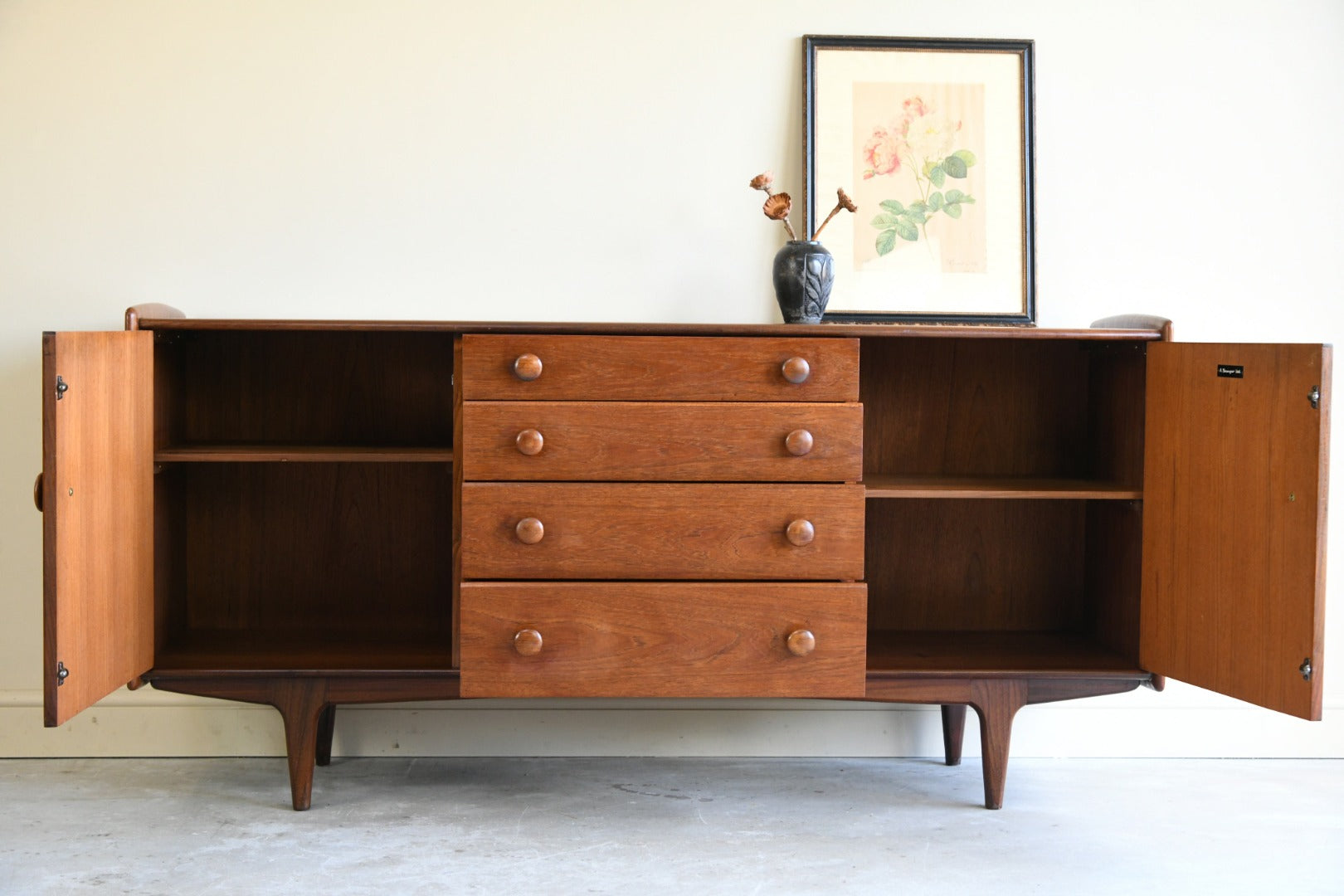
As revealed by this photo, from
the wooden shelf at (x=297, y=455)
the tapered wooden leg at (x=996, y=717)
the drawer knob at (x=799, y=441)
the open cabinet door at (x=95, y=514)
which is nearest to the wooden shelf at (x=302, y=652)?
the open cabinet door at (x=95, y=514)

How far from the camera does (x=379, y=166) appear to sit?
8.06ft

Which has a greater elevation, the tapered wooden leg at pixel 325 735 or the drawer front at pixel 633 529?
the drawer front at pixel 633 529

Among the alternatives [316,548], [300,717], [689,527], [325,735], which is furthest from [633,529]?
[325,735]

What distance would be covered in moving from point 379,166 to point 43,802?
4.98 feet

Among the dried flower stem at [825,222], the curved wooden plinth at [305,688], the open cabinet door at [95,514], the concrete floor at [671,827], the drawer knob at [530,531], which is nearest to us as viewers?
the open cabinet door at [95,514]

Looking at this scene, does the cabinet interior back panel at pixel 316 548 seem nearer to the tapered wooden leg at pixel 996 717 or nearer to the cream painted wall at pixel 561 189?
the cream painted wall at pixel 561 189

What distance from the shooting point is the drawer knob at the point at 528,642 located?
1.95 metres

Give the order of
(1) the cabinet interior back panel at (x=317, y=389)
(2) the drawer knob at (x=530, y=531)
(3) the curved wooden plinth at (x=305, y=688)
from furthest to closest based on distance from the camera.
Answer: (1) the cabinet interior back panel at (x=317, y=389)
(3) the curved wooden plinth at (x=305, y=688)
(2) the drawer knob at (x=530, y=531)

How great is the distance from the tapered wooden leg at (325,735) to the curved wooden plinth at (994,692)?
4.01 feet

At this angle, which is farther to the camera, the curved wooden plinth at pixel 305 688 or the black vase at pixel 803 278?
the black vase at pixel 803 278

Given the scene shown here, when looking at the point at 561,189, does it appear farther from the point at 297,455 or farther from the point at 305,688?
the point at 305,688

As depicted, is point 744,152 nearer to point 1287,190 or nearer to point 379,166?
point 379,166

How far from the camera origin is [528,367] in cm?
196

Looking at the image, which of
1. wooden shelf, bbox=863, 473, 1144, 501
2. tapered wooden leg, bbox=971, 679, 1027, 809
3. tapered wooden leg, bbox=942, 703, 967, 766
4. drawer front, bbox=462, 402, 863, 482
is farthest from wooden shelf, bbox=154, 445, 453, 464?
tapered wooden leg, bbox=942, 703, 967, 766
